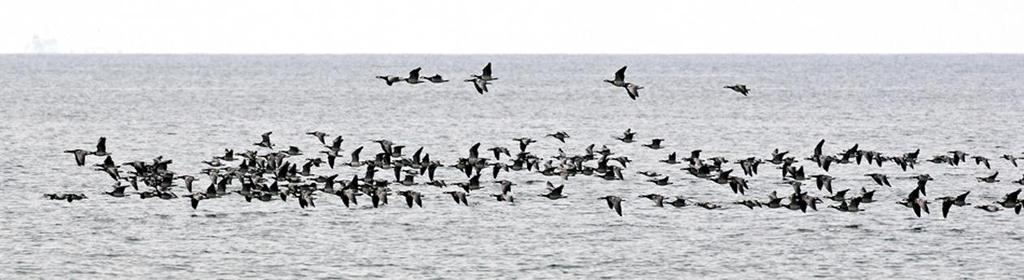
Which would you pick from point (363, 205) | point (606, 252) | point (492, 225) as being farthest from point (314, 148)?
point (606, 252)

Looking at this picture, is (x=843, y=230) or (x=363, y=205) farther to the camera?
(x=363, y=205)

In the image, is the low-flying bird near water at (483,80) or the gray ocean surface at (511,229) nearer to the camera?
the low-flying bird near water at (483,80)

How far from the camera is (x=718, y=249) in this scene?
60.1m

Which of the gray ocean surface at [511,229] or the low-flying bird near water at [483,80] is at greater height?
the low-flying bird near water at [483,80]

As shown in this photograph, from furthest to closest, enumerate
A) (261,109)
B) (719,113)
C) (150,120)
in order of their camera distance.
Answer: (261,109), (719,113), (150,120)

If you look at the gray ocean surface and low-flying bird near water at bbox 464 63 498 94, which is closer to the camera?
low-flying bird near water at bbox 464 63 498 94

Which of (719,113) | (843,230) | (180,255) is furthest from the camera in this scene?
(719,113)

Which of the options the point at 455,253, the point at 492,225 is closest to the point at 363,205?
the point at 492,225

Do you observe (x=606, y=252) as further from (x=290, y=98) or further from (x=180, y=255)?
→ (x=290, y=98)

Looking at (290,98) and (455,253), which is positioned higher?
(290,98)

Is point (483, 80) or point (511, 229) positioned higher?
point (483, 80)

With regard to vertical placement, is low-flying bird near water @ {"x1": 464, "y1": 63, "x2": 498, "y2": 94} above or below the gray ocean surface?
above

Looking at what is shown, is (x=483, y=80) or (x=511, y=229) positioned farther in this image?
(x=511, y=229)

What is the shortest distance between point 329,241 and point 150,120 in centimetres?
8396
